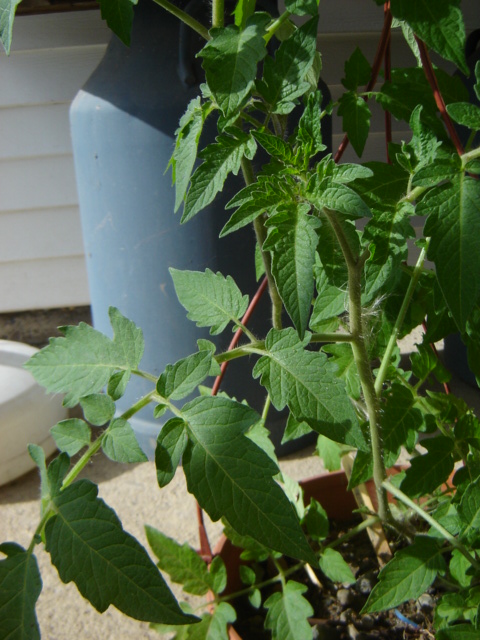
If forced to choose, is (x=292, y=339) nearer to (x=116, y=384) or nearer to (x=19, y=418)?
(x=116, y=384)

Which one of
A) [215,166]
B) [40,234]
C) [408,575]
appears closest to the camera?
[215,166]

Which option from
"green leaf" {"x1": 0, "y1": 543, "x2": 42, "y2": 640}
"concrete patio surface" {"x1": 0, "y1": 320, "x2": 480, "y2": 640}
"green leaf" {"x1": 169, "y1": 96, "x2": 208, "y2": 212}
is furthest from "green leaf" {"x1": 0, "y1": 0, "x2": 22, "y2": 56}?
"concrete patio surface" {"x1": 0, "y1": 320, "x2": 480, "y2": 640}

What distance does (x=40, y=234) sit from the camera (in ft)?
7.93

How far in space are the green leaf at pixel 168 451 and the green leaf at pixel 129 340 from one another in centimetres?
12

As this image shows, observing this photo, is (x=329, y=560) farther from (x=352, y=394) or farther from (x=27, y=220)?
(x=27, y=220)

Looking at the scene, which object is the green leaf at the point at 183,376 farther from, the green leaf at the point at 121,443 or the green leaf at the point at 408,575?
the green leaf at the point at 408,575

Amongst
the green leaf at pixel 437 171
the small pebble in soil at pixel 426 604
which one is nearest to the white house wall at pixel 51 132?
the small pebble in soil at pixel 426 604

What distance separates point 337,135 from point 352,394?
1807mm

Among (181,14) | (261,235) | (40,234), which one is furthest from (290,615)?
(40,234)

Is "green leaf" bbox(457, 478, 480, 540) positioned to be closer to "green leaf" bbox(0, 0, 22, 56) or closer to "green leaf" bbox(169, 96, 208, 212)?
"green leaf" bbox(169, 96, 208, 212)

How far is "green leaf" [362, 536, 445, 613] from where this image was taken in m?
0.67

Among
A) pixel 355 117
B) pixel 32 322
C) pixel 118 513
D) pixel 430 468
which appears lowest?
pixel 118 513

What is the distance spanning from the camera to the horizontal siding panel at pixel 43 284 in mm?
2455

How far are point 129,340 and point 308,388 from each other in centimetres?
19
